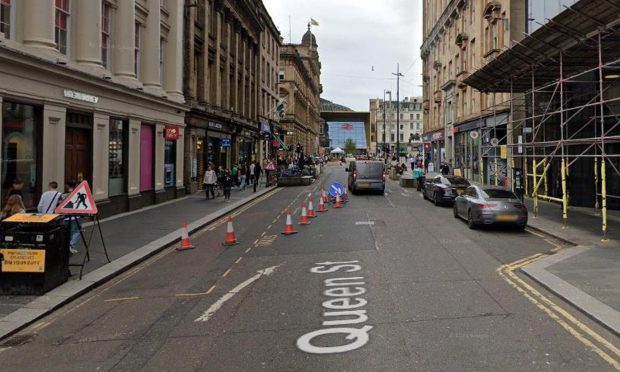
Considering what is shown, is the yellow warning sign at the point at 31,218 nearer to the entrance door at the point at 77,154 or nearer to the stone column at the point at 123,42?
the entrance door at the point at 77,154

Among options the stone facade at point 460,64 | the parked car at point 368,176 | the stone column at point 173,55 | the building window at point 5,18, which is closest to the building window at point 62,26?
the building window at point 5,18

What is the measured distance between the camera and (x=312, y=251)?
1173 centimetres

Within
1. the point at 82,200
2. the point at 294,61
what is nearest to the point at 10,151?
the point at 82,200

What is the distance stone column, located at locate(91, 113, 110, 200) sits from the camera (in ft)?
57.7

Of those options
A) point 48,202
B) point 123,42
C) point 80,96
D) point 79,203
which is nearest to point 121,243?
point 48,202

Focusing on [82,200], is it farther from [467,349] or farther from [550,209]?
[550,209]

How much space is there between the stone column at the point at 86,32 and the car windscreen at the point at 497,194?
13277 mm

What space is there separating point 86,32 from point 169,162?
912 centimetres

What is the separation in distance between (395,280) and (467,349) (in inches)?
130

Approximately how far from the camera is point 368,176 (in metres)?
28.5

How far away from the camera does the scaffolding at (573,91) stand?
1343 centimetres

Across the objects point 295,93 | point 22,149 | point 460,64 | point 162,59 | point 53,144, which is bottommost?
point 22,149

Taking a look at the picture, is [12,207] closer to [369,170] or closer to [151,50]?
[151,50]

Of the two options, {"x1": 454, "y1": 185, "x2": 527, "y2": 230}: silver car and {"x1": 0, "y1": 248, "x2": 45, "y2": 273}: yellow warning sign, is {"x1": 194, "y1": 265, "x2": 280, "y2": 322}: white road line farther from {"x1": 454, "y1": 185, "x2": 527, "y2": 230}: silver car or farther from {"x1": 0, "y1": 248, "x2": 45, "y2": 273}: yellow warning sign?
{"x1": 454, "y1": 185, "x2": 527, "y2": 230}: silver car
